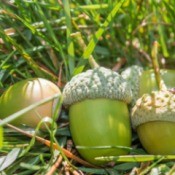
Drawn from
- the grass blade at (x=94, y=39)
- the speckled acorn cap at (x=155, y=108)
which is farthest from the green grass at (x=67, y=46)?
the speckled acorn cap at (x=155, y=108)

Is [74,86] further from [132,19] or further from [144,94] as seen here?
[132,19]

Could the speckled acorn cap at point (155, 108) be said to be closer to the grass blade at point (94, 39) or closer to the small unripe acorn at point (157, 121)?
the small unripe acorn at point (157, 121)

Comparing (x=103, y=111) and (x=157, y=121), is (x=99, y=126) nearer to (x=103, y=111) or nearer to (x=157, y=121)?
(x=103, y=111)

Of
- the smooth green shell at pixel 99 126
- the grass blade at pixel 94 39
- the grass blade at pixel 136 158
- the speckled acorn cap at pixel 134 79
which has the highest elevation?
the grass blade at pixel 94 39

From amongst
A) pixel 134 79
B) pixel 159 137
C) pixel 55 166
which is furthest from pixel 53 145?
pixel 134 79

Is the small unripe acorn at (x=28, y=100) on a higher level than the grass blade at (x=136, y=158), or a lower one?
higher

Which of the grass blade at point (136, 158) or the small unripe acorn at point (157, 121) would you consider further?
the small unripe acorn at point (157, 121)


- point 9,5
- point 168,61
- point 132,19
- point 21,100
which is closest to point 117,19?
point 132,19

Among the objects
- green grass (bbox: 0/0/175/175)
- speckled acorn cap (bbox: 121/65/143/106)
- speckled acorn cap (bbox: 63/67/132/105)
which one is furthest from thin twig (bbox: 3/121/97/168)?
speckled acorn cap (bbox: 121/65/143/106)
